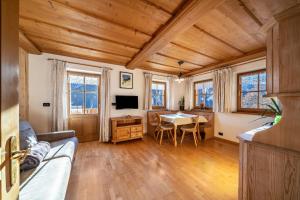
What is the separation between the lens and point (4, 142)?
514mm

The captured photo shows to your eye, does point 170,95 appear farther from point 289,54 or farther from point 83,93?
point 289,54

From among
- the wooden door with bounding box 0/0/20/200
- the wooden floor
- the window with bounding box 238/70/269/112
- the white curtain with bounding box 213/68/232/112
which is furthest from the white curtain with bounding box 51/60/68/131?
the window with bounding box 238/70/269/112

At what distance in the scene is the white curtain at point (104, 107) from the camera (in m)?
3.48

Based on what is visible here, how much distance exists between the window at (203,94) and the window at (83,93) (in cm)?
367

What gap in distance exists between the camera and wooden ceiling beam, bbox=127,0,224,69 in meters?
1.36

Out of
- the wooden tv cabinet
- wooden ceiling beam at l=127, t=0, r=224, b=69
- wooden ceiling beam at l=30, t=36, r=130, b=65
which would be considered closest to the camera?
wooden ceiling beam at l=127, t=0, r=224, b=69

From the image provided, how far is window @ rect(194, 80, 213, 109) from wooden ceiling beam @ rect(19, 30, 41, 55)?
491cm

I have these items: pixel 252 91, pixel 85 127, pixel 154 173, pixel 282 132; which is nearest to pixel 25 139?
pixel 85 127

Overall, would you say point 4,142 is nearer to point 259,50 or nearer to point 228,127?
point 259,50

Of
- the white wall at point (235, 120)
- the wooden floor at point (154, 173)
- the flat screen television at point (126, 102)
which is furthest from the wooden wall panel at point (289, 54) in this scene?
the flat screen television at point (126, 102)

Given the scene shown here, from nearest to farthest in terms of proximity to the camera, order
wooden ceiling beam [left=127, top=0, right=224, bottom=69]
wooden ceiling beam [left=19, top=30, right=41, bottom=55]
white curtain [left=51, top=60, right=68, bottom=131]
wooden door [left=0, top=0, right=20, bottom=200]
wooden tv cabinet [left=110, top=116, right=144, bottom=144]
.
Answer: wooden door [left=0, top=0, right=20, bottom=200] < wooden ceiling beam [left=127, top=0, right=224, bottom=69] < wooden ceiling beam [left=19, top=30, right=41, bottom=55] < white curtain [left=51, top=60, right=68, bottom=131] < wooden tv cabinet [left=110, top=116, right=144, bottom=144]

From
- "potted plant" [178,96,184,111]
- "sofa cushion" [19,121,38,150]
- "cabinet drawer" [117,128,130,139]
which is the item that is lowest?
"cabinet drawer" [117,128,130,139]

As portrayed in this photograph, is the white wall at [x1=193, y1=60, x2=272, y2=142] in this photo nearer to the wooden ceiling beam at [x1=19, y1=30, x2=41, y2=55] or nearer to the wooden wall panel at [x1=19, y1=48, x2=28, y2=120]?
the wooden ceiling beam at [x1=19, y1=30, x2=41, y2=55]

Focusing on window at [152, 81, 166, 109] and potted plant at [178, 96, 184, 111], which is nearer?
window at [152, 81, 166, 109]
